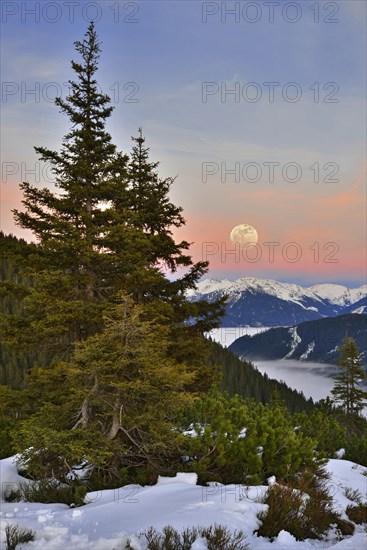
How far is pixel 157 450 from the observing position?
9.43 m

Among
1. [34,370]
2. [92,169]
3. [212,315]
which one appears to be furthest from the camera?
[212,315]

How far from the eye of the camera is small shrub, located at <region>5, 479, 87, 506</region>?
295 inches

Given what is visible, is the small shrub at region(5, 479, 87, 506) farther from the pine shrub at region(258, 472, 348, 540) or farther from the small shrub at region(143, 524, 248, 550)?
the pine shrub at region(258, 472, 348, 540)

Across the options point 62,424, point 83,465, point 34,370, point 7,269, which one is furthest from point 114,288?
point 7,269

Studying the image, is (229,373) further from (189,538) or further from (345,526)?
(189,538)

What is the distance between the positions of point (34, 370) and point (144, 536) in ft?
22.7

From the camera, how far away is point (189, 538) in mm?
5668

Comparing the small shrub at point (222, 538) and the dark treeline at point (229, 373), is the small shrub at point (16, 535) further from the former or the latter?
the dark treeline at point (229, 373)

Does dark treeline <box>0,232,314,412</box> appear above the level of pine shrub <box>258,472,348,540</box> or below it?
below

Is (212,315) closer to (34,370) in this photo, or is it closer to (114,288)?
(114,288)

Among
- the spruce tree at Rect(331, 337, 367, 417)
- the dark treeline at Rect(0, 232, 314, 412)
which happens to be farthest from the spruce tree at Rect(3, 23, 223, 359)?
the dark treeline at Rect(0, 232, 314, 412)

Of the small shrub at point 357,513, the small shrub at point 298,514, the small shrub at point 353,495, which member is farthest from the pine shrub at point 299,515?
the small shrub at point 353,495

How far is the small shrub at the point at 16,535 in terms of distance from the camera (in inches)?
217

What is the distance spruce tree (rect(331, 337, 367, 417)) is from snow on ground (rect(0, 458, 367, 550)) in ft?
102
